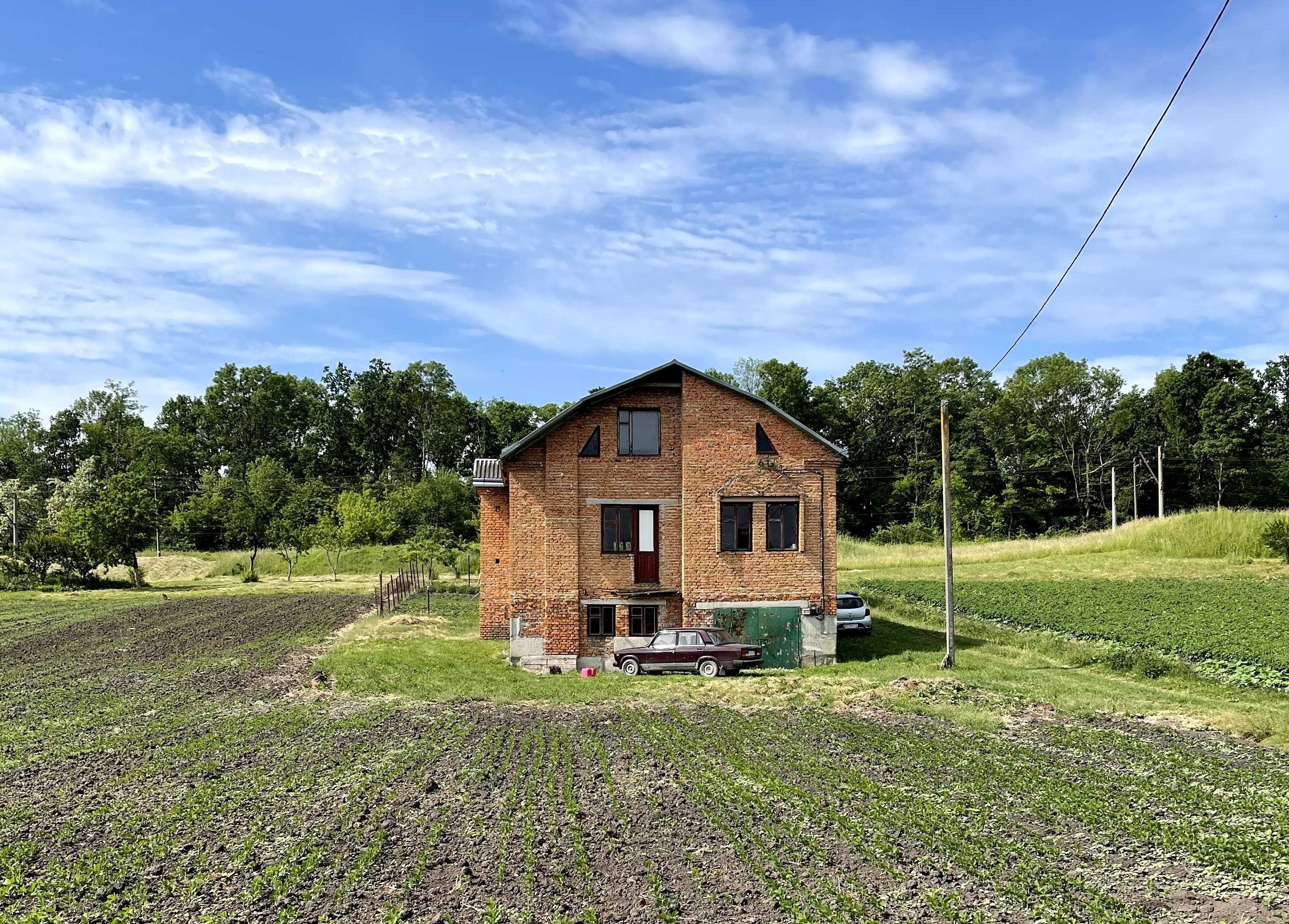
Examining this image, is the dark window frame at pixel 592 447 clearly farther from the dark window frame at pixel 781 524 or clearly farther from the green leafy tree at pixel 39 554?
the green leafy tree at pixel 39 554

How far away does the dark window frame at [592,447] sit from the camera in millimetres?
30750

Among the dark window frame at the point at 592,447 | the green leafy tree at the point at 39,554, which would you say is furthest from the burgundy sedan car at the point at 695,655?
the green leafy tree at the point at 39,554

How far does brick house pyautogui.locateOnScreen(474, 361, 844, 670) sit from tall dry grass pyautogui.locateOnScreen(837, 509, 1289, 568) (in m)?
36.4

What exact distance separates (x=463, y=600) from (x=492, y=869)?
41.2m

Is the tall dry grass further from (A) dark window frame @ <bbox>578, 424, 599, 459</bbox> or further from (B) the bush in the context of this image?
(A) dark window frame @ <bbox>578, 424, 599, 459</bbox>

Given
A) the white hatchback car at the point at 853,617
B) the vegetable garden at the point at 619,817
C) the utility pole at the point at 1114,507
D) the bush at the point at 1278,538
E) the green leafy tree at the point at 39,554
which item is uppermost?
the utility pole at the point at 1114,507

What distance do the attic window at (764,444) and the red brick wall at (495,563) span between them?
10.5 m

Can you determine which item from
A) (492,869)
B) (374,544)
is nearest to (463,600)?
(374,544)

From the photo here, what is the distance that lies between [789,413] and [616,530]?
224 feet

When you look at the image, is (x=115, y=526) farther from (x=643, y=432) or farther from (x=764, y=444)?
(x=764, y=444)

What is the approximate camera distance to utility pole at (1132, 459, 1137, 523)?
8669 cm

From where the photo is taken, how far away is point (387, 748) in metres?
18.1

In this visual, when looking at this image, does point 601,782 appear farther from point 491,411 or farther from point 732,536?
point 491,411

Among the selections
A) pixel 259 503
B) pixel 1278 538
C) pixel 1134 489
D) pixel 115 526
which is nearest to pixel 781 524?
pixel 1278 538
